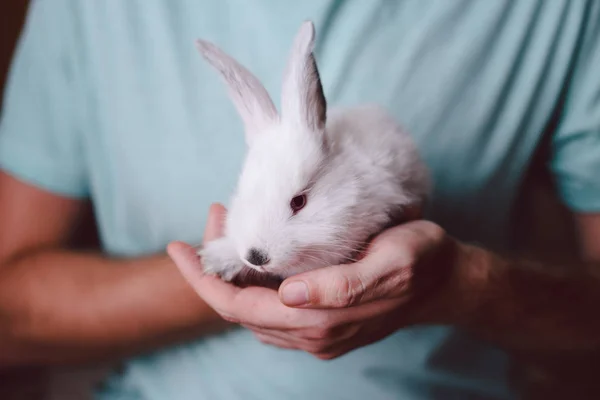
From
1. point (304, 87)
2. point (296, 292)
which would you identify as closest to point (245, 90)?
point (304, 87)

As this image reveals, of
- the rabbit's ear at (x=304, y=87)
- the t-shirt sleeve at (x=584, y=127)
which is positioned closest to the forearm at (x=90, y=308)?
the rabbit's ear at (x=304, y=87)

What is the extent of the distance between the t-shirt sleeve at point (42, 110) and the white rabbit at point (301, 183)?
0.89 feet

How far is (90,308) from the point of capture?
580 millimetres

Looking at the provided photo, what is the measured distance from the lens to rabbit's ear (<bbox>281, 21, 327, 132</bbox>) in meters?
0.36

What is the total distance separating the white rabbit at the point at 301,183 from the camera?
36 cm

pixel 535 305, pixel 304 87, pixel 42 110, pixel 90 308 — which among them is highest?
pixel 304 87

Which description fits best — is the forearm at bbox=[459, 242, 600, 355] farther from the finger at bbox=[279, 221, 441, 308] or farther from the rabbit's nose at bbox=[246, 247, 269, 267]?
the rabbit's nose at bbox=[246, 247, 269, 267]

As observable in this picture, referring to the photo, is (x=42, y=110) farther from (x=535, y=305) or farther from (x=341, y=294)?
(x=535, y=305)

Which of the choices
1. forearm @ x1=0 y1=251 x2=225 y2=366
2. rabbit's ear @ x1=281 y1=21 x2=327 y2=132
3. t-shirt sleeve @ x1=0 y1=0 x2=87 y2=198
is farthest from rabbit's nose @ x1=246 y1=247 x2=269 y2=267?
t-shirt sleeve @ x1=0 y1=0 x2=87 y2=198

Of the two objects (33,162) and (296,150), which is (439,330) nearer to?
(296,150)

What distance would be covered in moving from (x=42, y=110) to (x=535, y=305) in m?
0.61

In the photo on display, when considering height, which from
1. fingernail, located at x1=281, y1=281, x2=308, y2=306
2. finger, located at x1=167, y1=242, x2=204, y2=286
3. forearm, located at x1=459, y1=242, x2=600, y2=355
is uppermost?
fingernail, located at x1=281, y1=281, x2=308, y2=306

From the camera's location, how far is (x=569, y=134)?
55 centimetres

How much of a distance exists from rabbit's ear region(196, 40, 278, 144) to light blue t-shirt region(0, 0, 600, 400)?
0.12 metres
